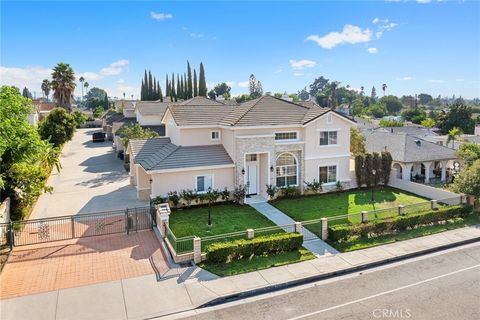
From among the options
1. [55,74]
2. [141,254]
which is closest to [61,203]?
[141,254]

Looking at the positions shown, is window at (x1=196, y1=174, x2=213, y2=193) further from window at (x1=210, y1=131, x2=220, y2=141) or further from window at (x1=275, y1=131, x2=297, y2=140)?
window at (x1=275, y1=131, x2=297, y2=140)

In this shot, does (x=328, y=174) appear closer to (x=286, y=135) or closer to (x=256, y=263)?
(x=286, y=135)

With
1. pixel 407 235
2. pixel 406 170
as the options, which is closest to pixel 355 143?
pixel 406 170

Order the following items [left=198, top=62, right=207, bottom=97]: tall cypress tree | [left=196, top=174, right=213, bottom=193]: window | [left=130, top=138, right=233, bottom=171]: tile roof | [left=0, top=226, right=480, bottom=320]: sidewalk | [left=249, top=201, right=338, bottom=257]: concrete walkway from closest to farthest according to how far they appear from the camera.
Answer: [left=0, top=226, right=480, bottom=320]: sidewalk → [left=249, top=201, right=338, bottom=257]: concrete walkway → [left=130, top=138, right=233, bottom=171]: tile roof → [left=196, top=174, right=213, bottom=193]: window → [left=198, top=62, right=207, bottom=97]: tall cypress tree

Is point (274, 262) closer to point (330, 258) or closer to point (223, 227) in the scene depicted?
point (330, 258)

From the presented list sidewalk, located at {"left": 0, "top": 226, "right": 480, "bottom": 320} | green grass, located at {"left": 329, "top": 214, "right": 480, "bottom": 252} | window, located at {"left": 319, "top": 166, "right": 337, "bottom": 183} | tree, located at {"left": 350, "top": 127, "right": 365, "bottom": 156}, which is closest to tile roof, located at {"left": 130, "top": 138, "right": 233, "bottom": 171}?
window, located at {"left": 319, "top": 166, "right": 337, "bottom": 183}

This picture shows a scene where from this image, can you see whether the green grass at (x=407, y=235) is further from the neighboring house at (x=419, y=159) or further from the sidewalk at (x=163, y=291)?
the neighboring house at (x=419, y=159)
